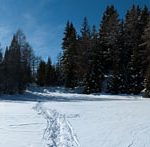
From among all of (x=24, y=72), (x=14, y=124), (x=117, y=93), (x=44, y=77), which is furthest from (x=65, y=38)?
(x=14, y=124)

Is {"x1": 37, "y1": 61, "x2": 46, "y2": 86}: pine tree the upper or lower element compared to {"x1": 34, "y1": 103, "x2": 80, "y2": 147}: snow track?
upper

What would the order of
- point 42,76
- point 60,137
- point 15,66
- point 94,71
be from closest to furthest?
point 60,137, point 15,66, point 94,71, point 42,76

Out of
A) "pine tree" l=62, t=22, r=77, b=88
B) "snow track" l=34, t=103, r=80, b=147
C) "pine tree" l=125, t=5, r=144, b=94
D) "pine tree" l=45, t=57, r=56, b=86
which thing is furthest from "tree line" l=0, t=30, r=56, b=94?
"snow track" l=34, t=103, r=80, b=147

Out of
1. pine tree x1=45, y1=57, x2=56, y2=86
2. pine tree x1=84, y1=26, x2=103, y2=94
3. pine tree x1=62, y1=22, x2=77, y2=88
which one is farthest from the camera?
pine tree x1=45, y1=57, x2=56, y2=86

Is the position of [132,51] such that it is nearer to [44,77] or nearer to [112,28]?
[112,28]

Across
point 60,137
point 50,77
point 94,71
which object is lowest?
point 60,137

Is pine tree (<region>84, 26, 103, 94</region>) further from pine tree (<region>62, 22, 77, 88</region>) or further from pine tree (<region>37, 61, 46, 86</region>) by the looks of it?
pine tree (<region>37, 61, 46, 86</region>)

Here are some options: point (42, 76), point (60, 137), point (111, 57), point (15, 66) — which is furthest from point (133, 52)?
point (60, 137)

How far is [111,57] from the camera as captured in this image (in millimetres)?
58531

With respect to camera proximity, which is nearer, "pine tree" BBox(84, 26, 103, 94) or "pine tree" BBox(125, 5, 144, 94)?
"pine tree" BBox(125, 5, 144, 94)

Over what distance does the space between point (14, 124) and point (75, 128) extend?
2.96 m

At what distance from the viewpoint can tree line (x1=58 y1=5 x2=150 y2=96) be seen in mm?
52594

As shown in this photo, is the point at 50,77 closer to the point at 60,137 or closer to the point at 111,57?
the point at 111,57

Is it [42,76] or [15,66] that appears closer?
[15,66]
